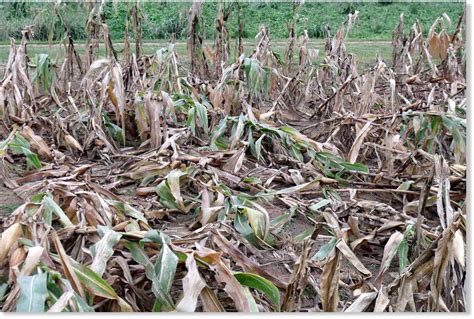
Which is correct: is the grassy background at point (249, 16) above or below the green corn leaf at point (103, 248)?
above

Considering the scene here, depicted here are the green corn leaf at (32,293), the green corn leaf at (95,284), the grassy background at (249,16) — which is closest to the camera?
the green corn leaf at (32,293)

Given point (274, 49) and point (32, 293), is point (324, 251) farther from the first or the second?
point (274, 49)

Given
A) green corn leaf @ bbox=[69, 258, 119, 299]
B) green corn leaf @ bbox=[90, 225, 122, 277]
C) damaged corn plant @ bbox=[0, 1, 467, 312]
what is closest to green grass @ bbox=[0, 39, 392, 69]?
damaged corn plant @ bbox=[0, 1, 467, 312]

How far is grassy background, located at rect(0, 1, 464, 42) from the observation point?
271 centimetres

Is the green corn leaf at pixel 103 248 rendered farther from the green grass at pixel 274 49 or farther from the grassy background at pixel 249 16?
the green grass at pixel 274 49

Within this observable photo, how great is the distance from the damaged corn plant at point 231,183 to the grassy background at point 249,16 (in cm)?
10

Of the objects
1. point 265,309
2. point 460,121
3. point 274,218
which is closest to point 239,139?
point 274,218

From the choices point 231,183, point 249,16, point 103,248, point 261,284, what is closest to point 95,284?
point 103,248

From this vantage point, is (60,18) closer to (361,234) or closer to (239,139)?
(239,139)

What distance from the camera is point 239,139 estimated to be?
80.0 inches

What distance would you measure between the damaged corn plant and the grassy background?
0.10 meters

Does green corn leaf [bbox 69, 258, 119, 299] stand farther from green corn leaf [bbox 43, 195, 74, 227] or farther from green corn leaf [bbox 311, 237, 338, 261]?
green corn leaf [bbox 311, 237, 338, 261]

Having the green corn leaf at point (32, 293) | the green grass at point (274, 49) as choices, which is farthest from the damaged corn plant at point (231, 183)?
the green grass at point (274, 49)

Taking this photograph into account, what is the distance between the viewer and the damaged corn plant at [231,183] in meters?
1.17
